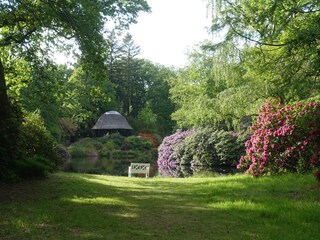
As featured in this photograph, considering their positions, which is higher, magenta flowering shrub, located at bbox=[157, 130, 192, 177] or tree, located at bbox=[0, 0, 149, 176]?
tree, located at bbox=[0, 0, 149, 176]

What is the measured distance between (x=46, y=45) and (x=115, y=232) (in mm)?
8022

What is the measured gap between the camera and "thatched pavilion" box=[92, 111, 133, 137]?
48.0m

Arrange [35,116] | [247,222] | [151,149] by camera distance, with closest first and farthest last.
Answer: [247,222] < [35,116] < [151,149]

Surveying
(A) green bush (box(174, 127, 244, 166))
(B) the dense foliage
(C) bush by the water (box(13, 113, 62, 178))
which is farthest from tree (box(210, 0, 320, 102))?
(B) the dense foliage

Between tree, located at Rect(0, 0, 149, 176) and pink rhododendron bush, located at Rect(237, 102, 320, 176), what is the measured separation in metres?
5.75

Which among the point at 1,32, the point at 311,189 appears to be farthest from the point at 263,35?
the point at 1,32

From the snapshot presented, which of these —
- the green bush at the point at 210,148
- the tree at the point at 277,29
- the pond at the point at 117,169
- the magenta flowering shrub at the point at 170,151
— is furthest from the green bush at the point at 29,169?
the magenta flowering shrub at the point at 170,151

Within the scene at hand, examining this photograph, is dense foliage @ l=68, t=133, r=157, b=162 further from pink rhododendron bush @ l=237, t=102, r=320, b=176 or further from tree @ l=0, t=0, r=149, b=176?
tree @ l=0, t=0, r=149, b=176

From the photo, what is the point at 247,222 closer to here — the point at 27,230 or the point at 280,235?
the point at 280,235

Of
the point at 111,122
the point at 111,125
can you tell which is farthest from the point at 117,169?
the point at 111,122

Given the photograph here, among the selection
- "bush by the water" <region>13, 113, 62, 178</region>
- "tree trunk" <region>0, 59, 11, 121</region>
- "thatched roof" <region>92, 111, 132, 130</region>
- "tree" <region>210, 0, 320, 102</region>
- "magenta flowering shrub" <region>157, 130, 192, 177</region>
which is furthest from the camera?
"thatched roof" <region>92, 111, 132, 130</region>

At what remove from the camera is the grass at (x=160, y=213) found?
492cm

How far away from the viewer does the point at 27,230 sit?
4887 mm

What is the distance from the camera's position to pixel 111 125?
4800cm
